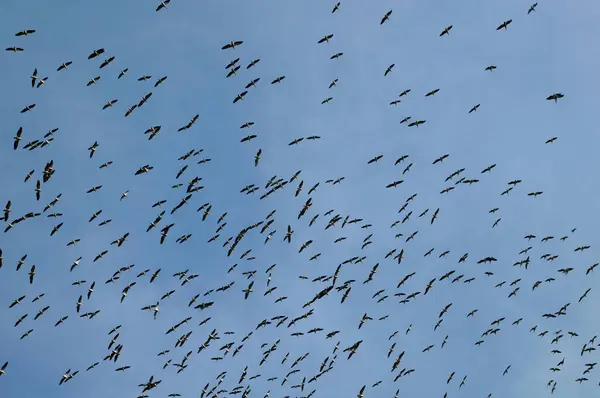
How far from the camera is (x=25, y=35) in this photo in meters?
94.6

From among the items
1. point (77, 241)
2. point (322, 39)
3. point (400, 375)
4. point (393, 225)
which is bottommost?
point (400, 375)

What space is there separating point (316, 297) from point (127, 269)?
26.5m

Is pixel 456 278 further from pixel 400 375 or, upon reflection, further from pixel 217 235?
pixel 217 235

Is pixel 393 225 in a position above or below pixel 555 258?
above

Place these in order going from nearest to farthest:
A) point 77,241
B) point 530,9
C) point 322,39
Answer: point 530,9 → point 322,39 → point 77,241

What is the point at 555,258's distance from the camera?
11262cm

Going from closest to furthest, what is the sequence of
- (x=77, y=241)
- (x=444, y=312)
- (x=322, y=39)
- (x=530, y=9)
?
(x=530, y=9), (x=322, y=39), (x=77, y=241), (x=444, y=312)

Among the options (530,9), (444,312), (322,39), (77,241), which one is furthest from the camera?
(444,312)

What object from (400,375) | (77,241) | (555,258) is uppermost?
(77,241)

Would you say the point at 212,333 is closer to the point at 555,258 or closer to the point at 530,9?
the point at 555,258

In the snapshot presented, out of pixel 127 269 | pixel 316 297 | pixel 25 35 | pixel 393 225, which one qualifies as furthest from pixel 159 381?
pixel 25 35

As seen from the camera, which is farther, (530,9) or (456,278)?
(456,278)

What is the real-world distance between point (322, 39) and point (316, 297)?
34302 mm

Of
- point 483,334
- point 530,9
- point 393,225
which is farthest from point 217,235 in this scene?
point 530,9
